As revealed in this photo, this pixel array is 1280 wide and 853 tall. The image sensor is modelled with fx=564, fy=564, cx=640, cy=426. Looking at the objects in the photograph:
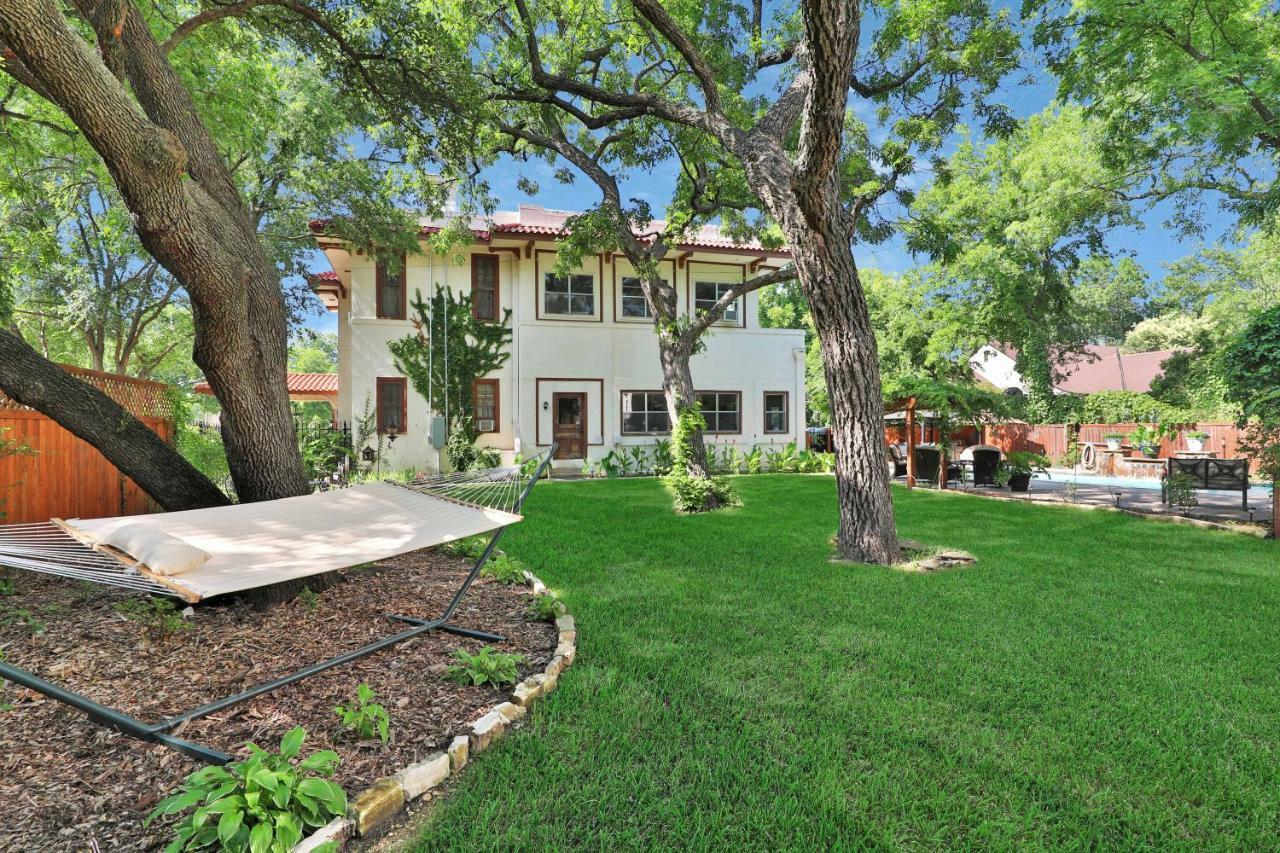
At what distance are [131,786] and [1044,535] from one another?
761cm

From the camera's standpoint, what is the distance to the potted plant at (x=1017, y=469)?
33.4 feet

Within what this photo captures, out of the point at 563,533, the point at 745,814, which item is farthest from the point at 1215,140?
the point at 745,814

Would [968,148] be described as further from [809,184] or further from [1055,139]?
[809,184]

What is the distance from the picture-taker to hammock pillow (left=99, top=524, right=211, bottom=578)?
77.8 inches

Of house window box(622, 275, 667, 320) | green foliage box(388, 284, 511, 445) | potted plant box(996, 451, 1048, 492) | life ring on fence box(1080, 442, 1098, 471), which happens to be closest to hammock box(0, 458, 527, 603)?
green foliage box(388, 284, 511, 445)

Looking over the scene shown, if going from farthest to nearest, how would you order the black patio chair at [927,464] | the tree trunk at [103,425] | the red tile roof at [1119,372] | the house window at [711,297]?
the red tile roof at [1119,372] < the house window at [711,297] < the black patio chair at [927,464] < the tree trunk at [103,425]

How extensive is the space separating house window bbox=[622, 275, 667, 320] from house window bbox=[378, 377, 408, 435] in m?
5.51

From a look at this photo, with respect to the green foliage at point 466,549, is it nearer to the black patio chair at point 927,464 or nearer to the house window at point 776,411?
the black patio chair at point 927,464

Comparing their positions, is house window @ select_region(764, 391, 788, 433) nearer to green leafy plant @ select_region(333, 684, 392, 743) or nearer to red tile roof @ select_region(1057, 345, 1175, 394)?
green leafy plant @ select_region(333, 684, 392, 743)

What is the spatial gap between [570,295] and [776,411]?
6.10m

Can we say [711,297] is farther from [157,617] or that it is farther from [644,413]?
[157,617]

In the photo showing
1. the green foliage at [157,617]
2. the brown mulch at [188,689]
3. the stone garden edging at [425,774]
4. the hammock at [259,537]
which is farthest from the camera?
the green foliage at [157,617]

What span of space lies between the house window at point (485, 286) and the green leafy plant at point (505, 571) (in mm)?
9622

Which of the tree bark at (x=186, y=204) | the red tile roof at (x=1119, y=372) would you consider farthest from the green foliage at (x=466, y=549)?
the red tile roof at (x=1119, y=372)
